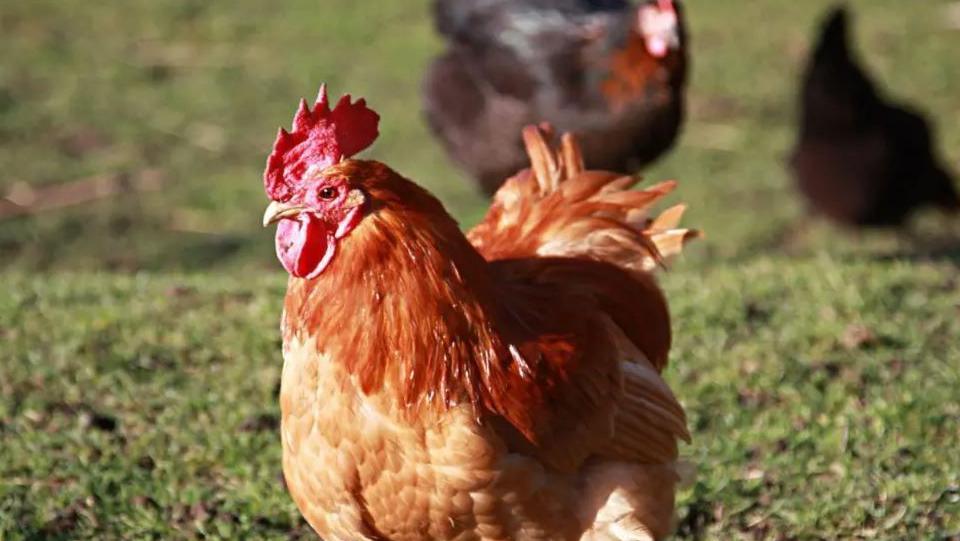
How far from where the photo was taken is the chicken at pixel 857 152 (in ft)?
32.6

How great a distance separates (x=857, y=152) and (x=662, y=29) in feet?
11.6

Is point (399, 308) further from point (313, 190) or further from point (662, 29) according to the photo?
point (662, 29)

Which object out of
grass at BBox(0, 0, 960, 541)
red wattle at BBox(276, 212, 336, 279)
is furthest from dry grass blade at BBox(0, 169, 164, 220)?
red wattle at BBox(276, 212, 336, 279)

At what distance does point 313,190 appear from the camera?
345 cm

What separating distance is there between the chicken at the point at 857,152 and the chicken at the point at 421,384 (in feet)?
21.3

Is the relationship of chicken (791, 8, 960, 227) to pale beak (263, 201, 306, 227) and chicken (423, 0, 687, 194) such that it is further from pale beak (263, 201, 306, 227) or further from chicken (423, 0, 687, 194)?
pale beak (263, 201, 306, 227)

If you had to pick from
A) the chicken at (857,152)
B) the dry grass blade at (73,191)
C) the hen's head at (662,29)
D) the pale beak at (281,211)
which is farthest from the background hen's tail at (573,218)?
the dry grass blade at (73,191)

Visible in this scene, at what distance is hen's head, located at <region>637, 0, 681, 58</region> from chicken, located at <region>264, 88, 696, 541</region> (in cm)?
351

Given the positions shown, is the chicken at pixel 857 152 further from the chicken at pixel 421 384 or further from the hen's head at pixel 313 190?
the hen's head at pixel 313 190

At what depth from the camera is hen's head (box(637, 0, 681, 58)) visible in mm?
7109

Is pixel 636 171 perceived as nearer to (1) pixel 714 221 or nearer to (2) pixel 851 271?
(2) pixel 851 271

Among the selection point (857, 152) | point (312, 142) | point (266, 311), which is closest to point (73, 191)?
point (266, 311)

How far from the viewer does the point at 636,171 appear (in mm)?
7586

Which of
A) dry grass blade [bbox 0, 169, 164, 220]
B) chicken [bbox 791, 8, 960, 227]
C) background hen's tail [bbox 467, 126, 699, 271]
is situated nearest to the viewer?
background hen's tail [bbox 467, 126, 699, 271]
